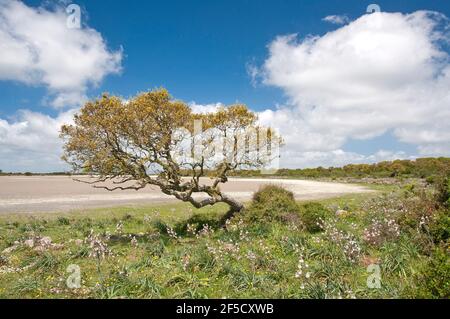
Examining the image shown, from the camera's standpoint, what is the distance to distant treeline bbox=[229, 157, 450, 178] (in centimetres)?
8648

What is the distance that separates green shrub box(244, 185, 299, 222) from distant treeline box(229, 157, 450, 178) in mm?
67007

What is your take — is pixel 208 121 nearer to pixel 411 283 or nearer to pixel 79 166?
pixel 79 166

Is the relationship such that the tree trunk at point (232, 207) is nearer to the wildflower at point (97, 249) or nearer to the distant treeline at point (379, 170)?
the wildflower at point (97, 249)

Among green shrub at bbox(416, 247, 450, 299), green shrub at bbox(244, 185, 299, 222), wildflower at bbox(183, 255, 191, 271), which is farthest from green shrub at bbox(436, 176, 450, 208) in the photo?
wildflower at bbox(183, 255, 191, 271)

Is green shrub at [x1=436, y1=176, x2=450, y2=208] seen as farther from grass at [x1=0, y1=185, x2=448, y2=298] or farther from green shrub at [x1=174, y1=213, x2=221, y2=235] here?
green shrub at [x1=174, y1=213, x2=221, y2=235]

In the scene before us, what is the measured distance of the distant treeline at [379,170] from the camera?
8648 cm

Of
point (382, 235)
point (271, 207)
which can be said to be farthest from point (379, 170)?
point (382, 235)

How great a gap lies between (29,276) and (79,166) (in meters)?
6.62

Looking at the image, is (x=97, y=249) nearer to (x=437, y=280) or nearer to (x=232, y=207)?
(x=437, y=280)

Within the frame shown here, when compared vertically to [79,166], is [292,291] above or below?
below

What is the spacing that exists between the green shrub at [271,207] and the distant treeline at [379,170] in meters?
67.0
